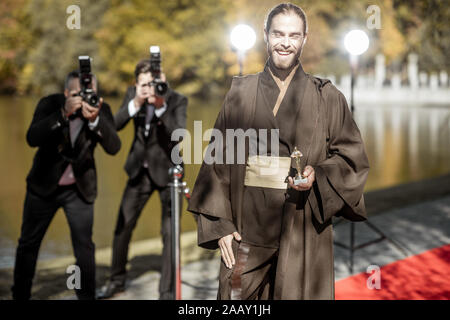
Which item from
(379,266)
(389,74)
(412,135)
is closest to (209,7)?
(389,74)

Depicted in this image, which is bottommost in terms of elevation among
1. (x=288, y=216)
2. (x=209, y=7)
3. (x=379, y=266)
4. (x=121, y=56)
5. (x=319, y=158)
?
(x=379, y=266)

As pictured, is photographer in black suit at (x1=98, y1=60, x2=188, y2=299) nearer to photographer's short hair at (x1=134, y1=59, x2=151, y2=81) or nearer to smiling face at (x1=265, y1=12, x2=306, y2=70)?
photographer's short hair at (x1=134, y1=59, x2=151, y2=81)

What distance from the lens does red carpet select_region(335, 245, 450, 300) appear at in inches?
193

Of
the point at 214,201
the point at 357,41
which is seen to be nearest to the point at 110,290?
the point at 214,201

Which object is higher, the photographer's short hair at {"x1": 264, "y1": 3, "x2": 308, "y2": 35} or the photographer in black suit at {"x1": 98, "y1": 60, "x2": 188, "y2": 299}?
the photographer's short hair at {"x1": 264, "y1": 3, "x2": 308, "y2": 35}

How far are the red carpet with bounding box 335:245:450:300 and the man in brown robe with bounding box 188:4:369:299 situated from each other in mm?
2191

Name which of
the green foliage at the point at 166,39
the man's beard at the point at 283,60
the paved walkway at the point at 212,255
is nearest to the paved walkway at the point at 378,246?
the paved walkway at the point at 212,255

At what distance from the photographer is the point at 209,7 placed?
140ft

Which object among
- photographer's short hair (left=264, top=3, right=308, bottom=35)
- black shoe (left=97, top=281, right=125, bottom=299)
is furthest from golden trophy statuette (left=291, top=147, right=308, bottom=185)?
black shoe (left=97, top=281, right=125, bottom=299)

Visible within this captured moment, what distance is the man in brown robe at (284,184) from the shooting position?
2842mm

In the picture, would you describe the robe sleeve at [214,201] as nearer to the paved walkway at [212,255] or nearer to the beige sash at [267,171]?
the beige sash at [267,171]

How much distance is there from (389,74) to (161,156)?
5100 cm

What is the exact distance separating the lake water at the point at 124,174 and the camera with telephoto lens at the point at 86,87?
3011mm
